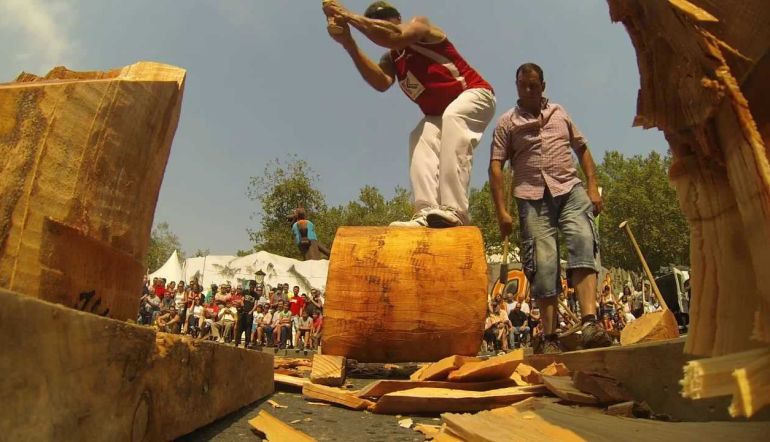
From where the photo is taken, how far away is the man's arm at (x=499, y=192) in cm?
384

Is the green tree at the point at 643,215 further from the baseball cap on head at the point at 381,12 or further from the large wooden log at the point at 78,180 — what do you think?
the large wooden log at the point at 78,180

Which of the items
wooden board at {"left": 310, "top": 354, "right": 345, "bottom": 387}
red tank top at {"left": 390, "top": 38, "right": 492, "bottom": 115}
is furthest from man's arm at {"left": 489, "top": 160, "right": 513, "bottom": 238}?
wooden board at {"left": 310, "top": 354, "right": 345, "bottom": 387}

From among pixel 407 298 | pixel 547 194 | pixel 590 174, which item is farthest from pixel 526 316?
pixel 407 298

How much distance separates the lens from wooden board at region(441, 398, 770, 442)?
123cm

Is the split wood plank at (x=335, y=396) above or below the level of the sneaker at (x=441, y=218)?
below

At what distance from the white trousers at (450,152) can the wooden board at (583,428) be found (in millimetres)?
1807

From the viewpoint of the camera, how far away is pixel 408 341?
2650mm

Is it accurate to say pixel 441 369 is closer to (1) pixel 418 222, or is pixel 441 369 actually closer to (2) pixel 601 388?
(2) pixel 601 388

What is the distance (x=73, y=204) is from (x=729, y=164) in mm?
1332

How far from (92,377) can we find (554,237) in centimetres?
305

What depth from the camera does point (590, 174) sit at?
382cm

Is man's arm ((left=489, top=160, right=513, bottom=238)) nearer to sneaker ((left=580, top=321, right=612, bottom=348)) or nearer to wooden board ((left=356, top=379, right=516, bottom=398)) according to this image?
sneaker ((left=580, top=321, right=612, bottom=348))

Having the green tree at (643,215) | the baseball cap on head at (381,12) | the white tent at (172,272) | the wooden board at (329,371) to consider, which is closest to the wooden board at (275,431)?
the wooden board at (329,371)

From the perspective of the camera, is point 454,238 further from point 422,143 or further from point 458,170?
point 422,143
